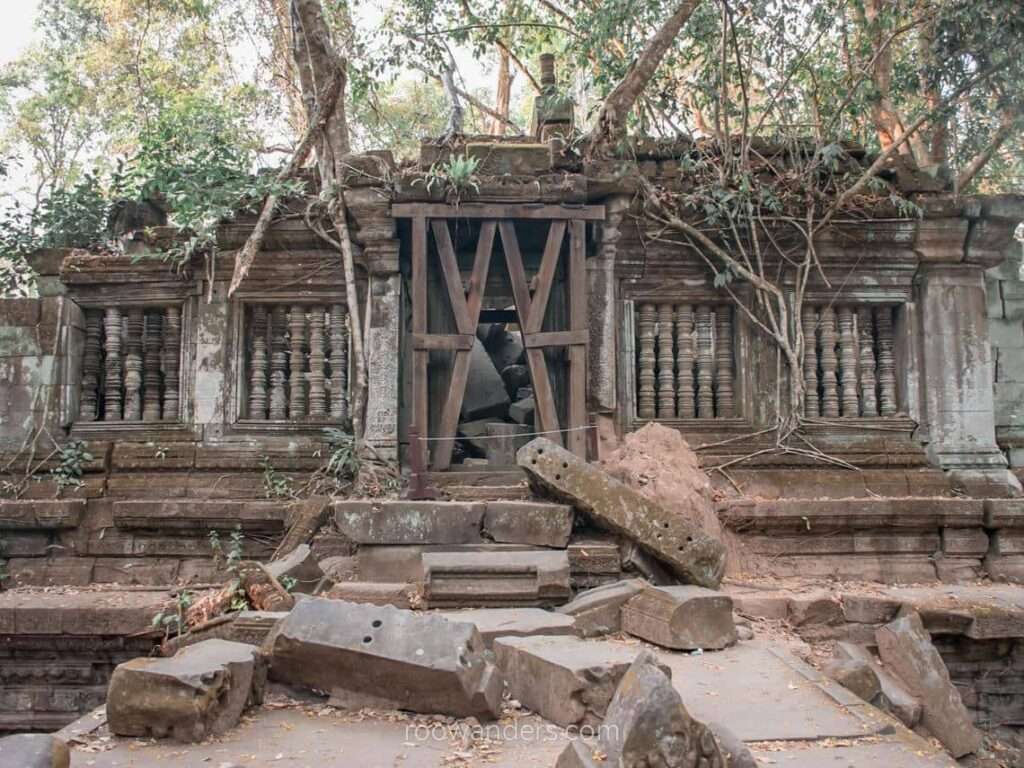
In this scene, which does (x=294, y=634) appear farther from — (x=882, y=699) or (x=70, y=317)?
(x=70, y=317)

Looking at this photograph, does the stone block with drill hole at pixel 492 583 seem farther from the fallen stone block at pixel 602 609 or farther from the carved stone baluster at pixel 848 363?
the carved stone baluster at pixel 848 363

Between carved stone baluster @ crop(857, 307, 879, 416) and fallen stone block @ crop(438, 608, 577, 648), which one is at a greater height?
carved stone baluster @ crop(857, 307, 879, 416)

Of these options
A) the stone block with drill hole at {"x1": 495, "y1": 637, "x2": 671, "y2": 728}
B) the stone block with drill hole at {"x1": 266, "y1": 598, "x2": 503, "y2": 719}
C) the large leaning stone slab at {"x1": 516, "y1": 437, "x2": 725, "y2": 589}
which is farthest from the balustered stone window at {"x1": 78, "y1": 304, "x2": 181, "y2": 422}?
the stone block with drill hole at {"x1": 495, "y1": 637, "x2": 671, "y2": 728}

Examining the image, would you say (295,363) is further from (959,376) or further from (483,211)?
(959,376)

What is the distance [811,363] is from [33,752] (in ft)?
18.3

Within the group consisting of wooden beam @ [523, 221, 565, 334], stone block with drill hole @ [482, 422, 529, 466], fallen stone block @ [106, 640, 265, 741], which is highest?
wooden beam @ [523, 221, 565, 334]

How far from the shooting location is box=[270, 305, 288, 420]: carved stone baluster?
20.8 feet

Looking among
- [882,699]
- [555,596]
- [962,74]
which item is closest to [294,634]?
[555,596]

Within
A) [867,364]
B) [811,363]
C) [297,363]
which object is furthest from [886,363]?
[297,363]

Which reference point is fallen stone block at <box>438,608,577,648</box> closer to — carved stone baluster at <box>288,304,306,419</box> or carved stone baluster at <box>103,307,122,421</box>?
carved stone baluster at <box>288,304,306,419</box>

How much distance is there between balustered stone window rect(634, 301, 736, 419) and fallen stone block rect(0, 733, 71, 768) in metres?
4.54

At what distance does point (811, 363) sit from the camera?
640 centimetres

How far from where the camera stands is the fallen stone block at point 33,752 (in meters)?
2.33

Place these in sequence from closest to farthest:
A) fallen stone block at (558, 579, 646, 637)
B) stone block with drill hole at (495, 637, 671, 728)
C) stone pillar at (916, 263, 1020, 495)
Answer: stone block with drill hole at (495, 637, 671, 728)
fallen stone block at (558, 579, 646, 637)
stone pillar at (916, 263, 1020, 495)
